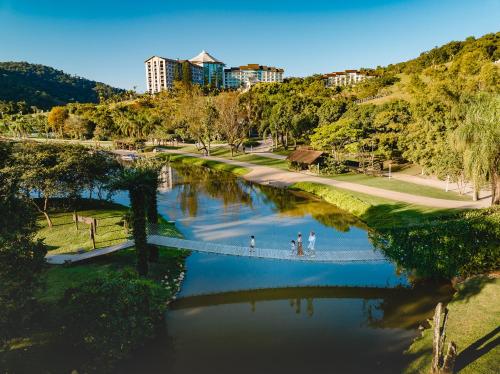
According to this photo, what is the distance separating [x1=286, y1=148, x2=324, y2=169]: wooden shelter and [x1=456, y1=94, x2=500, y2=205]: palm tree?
24211 mm

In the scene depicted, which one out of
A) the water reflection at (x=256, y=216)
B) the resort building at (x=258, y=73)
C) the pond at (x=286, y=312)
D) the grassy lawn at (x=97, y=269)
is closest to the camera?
the pond at (x=286, y=312)

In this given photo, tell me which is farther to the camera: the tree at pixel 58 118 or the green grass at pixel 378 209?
the tree at pixel 58 118

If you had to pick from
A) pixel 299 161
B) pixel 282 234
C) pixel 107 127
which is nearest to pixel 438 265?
pixel 282 234

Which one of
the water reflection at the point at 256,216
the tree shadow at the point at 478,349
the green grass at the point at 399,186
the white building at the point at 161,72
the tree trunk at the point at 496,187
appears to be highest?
the white building at the point at 161,72

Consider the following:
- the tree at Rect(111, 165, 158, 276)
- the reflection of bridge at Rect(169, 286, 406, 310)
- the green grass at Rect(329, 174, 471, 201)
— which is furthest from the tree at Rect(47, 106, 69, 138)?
the reflection of bridge at Rect(169, 286, 406, 310)

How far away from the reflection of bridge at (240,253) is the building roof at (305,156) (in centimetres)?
2769

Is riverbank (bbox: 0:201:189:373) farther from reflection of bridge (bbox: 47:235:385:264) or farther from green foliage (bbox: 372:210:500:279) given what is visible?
green foliage (bbox: 372:210:500:279)

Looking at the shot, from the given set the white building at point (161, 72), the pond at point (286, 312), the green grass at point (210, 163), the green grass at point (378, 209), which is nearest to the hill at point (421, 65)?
the green grass at point (210, 163)

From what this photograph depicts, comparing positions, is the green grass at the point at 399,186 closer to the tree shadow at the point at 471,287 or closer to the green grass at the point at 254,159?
the green grass at the point at 254,159

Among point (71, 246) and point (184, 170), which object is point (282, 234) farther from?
point (184, 170)

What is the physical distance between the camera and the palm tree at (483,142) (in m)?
22.6

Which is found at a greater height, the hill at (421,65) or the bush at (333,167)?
the hill at (421,65)

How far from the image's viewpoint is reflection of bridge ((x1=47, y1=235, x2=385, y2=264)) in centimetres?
1914

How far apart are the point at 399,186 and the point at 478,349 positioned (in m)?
26.5
